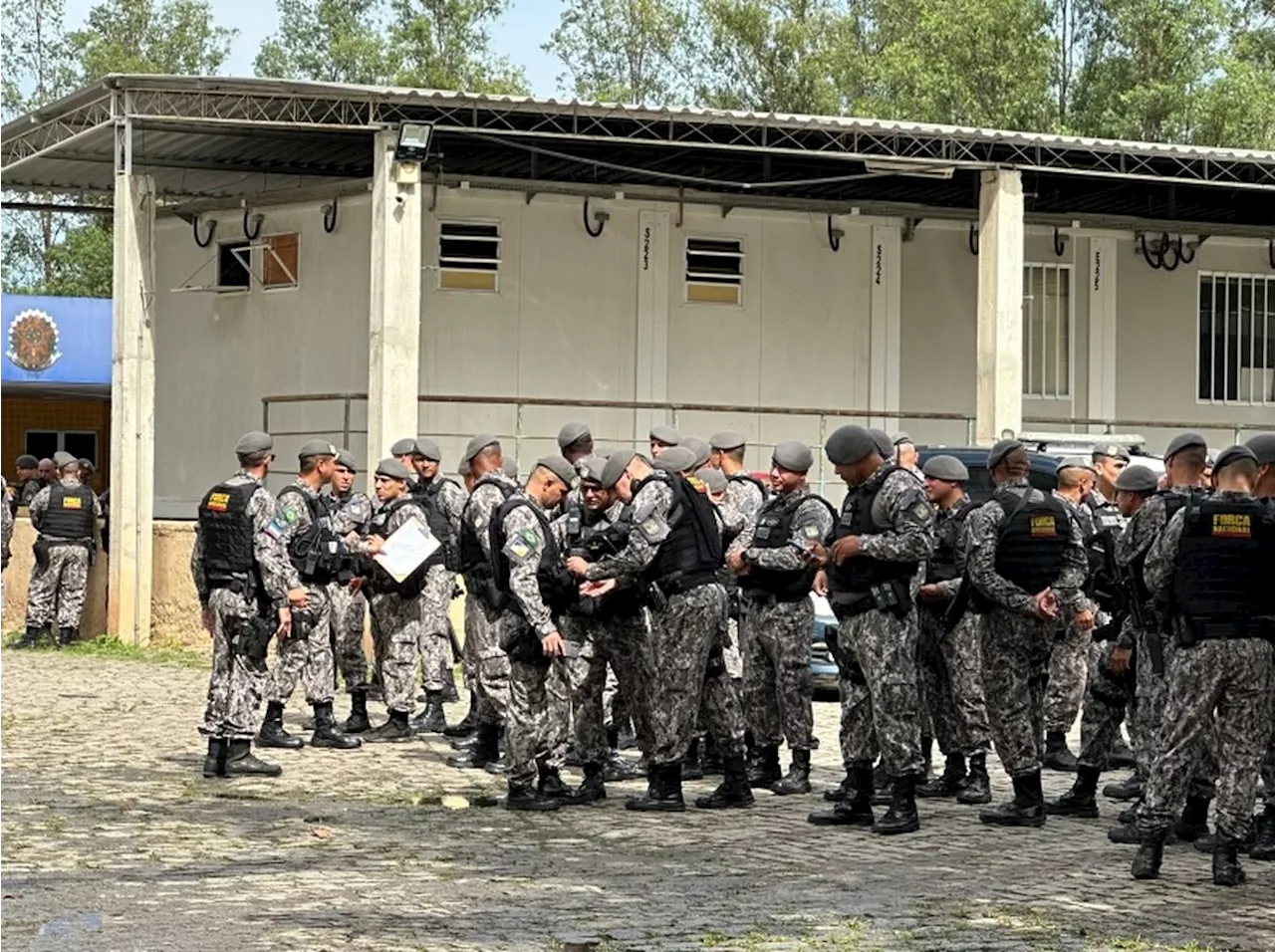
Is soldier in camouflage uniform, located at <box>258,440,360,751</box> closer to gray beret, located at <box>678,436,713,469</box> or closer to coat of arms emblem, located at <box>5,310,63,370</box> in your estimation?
gray beret, located at <box>678,436,713,469</box>

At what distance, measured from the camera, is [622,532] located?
1147 centimetres

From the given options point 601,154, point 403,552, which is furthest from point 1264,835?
point 601,154

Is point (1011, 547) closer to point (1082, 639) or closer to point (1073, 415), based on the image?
point (1082, 639)

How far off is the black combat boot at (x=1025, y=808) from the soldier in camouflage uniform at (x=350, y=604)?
16.9ft

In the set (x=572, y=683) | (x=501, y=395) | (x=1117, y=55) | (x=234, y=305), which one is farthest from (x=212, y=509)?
(x=1117, y=55)

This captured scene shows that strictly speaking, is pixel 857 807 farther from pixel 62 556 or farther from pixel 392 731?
pixel 62 556

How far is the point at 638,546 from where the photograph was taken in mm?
11305

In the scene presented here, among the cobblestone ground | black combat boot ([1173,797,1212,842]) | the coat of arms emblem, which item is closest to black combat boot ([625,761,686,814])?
the cobblestone ground

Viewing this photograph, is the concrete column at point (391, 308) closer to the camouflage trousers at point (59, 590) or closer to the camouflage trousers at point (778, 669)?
the camouflage trousers at point (59, 590)

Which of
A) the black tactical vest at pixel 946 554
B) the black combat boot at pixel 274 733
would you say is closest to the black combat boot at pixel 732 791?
the black tactical vest at pixel 946 554

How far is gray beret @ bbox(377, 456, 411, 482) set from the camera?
47.2ft

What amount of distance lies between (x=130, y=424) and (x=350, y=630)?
8308 mm

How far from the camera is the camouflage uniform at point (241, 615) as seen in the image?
41.8ft

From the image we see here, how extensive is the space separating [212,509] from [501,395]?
1302 centimetres
